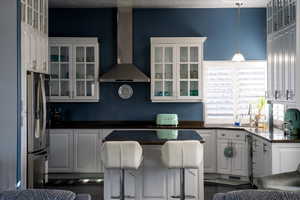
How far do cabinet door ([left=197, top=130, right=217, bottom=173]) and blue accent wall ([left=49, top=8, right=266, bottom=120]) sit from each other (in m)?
0.65

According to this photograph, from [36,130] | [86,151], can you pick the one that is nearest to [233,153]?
[86,151]

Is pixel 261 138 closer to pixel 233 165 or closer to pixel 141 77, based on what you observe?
pixel 233 165

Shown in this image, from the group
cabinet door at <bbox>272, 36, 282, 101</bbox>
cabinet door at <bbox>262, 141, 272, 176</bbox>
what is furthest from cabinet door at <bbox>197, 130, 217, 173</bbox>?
cabinet door at <bbox>262, 141, 272, 176</bbox>

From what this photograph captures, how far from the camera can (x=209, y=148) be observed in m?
7.58

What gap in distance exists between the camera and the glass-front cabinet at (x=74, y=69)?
7.88 meters

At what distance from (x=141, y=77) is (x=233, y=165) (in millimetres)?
2187

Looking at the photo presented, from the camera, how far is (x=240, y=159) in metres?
7.24

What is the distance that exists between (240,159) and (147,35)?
9.33 ft

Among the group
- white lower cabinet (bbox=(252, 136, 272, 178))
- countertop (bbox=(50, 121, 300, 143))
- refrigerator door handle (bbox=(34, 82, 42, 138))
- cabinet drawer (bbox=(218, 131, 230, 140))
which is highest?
refrigerator door handle (bbox=(34, 82, 42, 138))

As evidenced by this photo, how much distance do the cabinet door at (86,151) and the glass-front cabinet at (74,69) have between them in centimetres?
70

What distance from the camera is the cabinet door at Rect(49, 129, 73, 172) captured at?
24.9 feet

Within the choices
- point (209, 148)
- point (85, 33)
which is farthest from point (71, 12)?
point (209, 148)

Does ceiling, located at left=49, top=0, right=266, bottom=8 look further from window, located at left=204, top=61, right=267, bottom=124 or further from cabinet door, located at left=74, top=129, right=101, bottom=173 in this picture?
cabinet door, located at left=74, top=129, right=101, bottom=173

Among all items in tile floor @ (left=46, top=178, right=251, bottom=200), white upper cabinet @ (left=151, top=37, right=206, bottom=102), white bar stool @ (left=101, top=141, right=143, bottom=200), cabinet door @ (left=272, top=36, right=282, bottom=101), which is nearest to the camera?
white bar stool @ (left=101, top=141, right=143, bottom=200)
